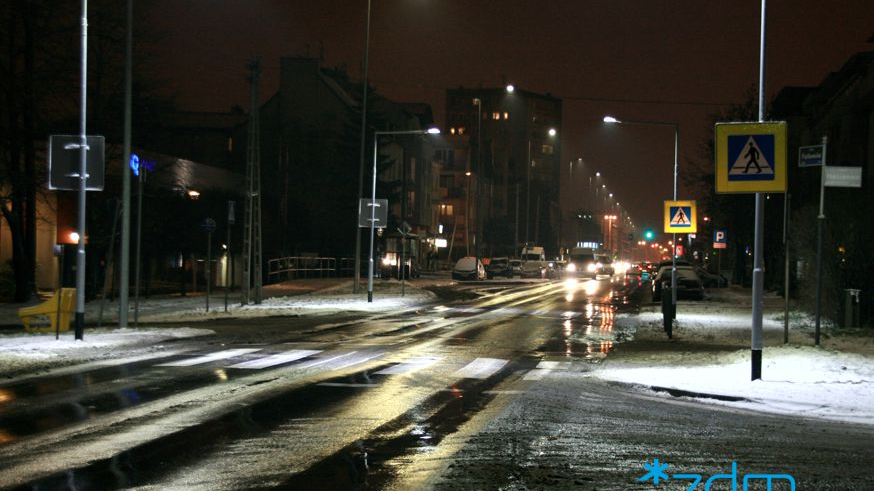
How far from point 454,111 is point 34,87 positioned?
14532cm

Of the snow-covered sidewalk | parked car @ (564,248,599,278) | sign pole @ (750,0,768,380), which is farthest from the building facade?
sign pole @ (750,0,768,380)

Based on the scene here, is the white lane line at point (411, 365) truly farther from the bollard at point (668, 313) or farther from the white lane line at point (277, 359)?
the bollard at point (668, 313)

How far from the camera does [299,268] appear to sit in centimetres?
5138

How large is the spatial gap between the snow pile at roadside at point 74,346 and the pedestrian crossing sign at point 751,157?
10.8m

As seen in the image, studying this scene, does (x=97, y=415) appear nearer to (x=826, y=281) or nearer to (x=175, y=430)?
(x=175, y=430)

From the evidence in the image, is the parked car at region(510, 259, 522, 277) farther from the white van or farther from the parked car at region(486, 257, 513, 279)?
the parked car at region(486, 257, 513, 279)

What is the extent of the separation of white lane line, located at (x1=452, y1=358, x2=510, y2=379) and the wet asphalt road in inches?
2.0

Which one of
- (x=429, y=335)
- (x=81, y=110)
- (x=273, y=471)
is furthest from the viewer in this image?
(x=429, y=335)

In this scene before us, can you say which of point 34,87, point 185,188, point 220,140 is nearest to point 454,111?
point 220,140

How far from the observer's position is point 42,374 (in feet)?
43.0

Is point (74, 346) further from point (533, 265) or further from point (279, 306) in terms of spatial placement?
point (533, 265)

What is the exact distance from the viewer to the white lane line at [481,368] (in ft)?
44.8

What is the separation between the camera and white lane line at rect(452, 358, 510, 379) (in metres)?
13.7

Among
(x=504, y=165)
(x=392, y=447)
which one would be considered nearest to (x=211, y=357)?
(x=392, y=447)
